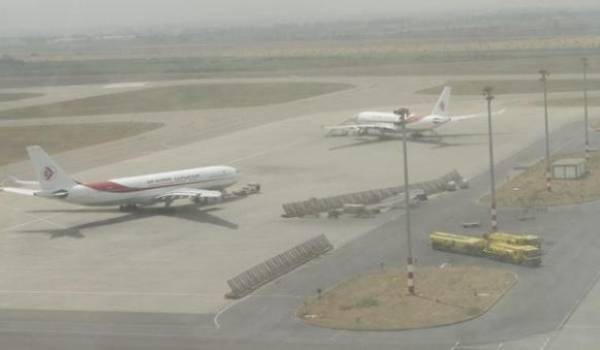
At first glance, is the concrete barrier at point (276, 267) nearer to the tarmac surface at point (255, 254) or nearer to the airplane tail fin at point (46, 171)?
the tarmac surface at point (255, 254)

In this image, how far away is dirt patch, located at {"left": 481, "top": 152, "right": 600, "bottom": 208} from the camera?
45.7 m

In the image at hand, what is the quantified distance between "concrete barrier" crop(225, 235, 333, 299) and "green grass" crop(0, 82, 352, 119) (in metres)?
39.1

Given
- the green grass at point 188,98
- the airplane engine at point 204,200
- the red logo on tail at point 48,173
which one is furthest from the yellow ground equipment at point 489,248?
the green grass at point 188,98

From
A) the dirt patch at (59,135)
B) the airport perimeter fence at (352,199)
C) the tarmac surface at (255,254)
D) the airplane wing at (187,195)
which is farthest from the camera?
the dirt patch at (59,135)

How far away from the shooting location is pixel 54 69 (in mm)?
54438

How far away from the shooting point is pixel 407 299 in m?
30.9

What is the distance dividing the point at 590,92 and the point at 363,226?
49.1m

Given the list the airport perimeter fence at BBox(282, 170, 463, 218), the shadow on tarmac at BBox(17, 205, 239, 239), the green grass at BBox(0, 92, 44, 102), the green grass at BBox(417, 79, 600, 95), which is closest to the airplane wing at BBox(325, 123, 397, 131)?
the green grass at BBox(417, 79, 600, 95)

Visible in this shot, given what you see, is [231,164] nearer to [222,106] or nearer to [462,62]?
[222,106]

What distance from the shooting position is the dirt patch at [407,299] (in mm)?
28703

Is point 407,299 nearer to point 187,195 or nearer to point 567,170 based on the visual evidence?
point 187,195

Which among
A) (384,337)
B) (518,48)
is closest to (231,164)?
(518,48)

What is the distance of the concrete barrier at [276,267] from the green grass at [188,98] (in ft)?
128

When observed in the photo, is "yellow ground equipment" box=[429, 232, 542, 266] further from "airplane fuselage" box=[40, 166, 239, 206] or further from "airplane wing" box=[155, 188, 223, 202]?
"airplane fuselage" box=[40, 166, 239, 206]
